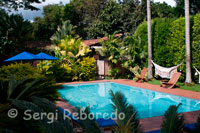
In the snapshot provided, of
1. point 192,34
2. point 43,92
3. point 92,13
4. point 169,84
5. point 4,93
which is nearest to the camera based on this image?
point 4,93

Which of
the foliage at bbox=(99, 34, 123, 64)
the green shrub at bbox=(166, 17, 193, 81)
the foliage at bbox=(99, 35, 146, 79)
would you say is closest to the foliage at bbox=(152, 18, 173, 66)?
the green shrub at bbox=(166, 17, 193, 81)

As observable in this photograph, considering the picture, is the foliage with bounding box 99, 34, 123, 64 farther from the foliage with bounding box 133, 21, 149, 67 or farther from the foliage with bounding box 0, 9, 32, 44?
the foliage with bounding box 0, 9, 32, 44

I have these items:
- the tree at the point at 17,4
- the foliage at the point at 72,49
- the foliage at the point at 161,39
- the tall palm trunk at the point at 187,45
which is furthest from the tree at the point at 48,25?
the tall palm trunk at the point at 187,45

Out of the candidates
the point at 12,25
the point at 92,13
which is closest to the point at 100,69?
the point at 12,25

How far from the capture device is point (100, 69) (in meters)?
18.5

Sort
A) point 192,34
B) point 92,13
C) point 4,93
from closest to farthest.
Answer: point 4,93 → point 192,34 → point 92,13

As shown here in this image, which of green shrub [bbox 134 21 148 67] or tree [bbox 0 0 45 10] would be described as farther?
tree [bbox 0 0 45 10]

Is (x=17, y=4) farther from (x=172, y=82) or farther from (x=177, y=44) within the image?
(x=172, y=82)

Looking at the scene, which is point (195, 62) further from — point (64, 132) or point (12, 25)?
point (12, 25)

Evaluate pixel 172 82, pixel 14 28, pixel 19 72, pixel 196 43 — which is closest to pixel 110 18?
pixel 14 28

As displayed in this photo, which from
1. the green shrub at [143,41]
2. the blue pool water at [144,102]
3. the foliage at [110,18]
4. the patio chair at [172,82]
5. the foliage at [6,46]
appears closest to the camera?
the blue pool water at [144,102]

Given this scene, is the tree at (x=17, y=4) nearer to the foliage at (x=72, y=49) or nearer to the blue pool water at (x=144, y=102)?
the foliage at (x=72, y=49)

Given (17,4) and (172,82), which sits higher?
(17,4)

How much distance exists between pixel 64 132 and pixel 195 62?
11566 mm
